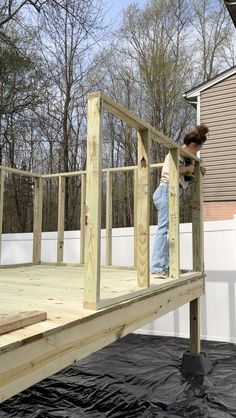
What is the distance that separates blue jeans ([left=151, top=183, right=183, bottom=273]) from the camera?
136 inches

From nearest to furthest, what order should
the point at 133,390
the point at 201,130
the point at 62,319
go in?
1. the point at 62,319
2. the point at 133,390
3. the point at 201,130

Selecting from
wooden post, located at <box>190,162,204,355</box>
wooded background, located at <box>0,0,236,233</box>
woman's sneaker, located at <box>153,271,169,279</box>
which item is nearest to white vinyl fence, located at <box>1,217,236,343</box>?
wooden post, located at <box>190,162,204,355</box>

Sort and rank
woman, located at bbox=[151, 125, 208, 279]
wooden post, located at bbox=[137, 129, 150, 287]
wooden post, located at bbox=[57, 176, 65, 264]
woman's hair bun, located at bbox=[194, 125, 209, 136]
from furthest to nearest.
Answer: wooden post, located at bbox=[57, 176, 65, 264], woman's hair bun, located at bbox=[194, 125, 209, 136], woman, located at bbox=[151, 125, 208, 279], wooden post, located at bbox=[137, 129, 150, 287]

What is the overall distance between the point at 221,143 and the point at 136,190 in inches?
288

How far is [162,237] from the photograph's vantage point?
3.49 meters

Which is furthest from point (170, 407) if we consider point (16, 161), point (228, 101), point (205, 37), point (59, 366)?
point (205, 37)

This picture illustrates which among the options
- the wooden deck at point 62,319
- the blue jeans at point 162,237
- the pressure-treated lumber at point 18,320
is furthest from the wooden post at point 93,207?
the blue jeans at point 162,237

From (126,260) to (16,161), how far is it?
9937 mm

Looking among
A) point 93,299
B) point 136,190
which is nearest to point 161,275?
point 136,190

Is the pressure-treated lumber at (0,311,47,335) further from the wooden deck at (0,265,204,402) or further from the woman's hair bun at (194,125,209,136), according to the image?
the woman's hair bun at (194,125,209,136)

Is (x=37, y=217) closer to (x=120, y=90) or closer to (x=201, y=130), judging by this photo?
(x=201, y=130)

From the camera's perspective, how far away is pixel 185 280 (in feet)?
11.7

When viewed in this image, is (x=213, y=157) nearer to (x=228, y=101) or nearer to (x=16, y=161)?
(x=228, y=101)

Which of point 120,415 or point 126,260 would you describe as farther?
point 126,260
